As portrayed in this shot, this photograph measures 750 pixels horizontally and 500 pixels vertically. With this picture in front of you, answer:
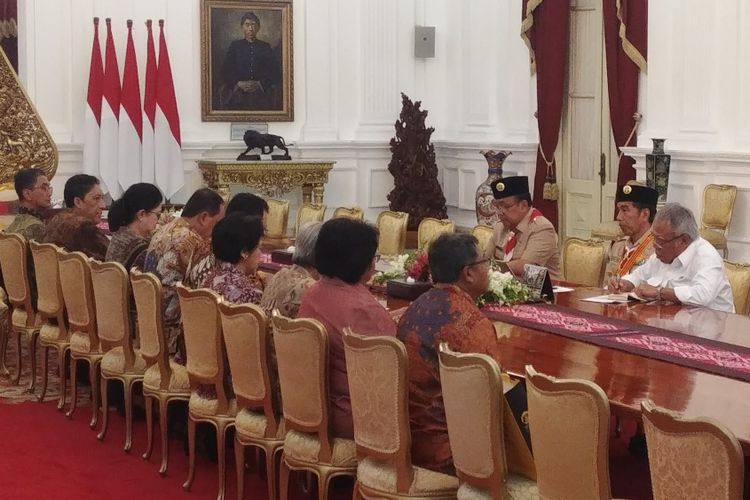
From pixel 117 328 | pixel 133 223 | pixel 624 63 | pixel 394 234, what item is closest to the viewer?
pixel 117 328

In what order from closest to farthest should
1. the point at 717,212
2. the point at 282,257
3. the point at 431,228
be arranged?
the point at 282,257 → the point at 431,228 → the point at 717,212

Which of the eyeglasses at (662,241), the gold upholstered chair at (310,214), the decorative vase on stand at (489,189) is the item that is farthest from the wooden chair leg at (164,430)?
the decorative vase on stand at (489,189)

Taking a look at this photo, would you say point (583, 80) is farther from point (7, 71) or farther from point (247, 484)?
point (247, 484)

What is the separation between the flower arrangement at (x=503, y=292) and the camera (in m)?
5.55

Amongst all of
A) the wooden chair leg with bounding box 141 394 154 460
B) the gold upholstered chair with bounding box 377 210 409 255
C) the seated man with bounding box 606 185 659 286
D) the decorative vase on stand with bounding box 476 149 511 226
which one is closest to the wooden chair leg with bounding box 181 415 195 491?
the wooden chair leg with bounding box 141 394 154 460

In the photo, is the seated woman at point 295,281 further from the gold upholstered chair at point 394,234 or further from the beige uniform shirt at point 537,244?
the gold upholstered chair at point 394,234

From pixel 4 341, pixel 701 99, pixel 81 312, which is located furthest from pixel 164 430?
pixel 701 99

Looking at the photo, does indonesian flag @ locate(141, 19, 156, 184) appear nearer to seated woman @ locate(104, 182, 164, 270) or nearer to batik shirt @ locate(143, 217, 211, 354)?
seated woman @ locate(104, 182, 164, 270)

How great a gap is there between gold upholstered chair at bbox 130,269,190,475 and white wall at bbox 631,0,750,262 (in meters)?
5.58

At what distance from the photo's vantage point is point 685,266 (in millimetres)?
5781

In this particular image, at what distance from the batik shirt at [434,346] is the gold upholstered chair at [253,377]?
2.25ft

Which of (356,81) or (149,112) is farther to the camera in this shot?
(356,81)

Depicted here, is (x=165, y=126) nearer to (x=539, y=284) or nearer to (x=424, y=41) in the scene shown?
(x=424, y=41)

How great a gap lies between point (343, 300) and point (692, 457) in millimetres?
1746
